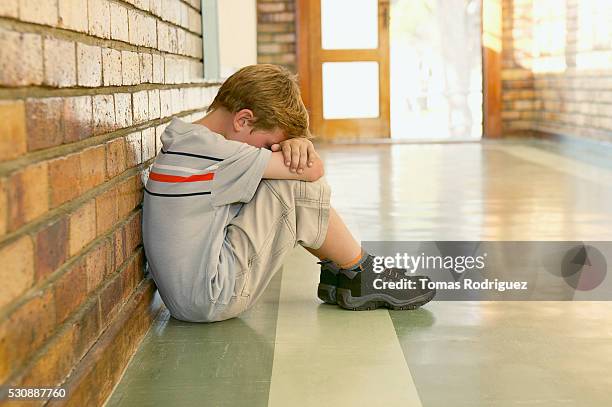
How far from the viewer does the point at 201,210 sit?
2.37 meters

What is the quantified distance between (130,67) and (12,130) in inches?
41.6

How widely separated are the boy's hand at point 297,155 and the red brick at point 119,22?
0.48 meters

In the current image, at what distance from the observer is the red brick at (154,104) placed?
2.66 meters

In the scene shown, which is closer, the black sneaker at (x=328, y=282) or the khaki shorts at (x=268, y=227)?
the khaki shorts at (x=268, y=227)

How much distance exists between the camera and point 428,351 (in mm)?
2238

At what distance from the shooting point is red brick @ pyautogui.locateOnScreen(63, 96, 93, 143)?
166 cm

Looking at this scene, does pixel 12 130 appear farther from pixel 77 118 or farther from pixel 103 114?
pixel 103 114

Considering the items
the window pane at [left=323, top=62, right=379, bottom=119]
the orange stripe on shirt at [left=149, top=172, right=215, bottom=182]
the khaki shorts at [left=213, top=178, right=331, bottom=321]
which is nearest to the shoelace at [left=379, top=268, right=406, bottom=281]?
the khaki shorts at [left=213, top=178, right=331, bottom=321]

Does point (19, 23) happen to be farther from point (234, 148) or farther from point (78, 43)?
point (234, 148)

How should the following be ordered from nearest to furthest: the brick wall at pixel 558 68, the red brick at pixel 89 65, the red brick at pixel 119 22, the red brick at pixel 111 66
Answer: the red brick at pixel 89 65, the red brick at pixel 111 66, the red brick at pixel 119 22, the brick wall at pixel 558 68

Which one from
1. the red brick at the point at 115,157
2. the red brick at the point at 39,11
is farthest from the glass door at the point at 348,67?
the red brick at the point at 39,11

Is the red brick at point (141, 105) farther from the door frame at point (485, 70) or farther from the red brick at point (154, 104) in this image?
the door frame at point (485, 70)

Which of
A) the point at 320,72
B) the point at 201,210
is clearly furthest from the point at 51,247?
the point at 320,72

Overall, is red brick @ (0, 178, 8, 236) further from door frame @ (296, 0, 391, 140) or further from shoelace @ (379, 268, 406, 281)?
door frame @ (296, 0, 391, 140)
